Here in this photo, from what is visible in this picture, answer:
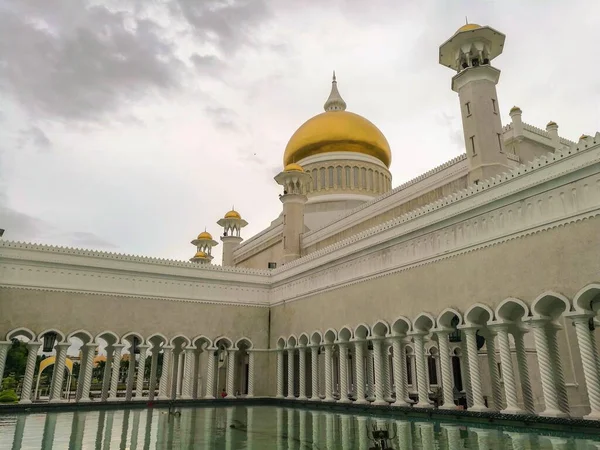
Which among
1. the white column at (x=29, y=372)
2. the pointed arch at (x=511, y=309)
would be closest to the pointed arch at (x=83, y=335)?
the white column at (x=29, y=372)

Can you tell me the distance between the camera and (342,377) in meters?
14.2

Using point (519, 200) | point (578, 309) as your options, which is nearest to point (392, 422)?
point (578, 309)

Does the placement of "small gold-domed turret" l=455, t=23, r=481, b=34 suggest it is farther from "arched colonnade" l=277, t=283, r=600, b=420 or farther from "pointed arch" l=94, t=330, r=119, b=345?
"pointed arch" l=94, t=330, r=119, b=345

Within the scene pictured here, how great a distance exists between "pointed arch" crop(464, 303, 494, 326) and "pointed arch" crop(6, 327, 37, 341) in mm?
11780

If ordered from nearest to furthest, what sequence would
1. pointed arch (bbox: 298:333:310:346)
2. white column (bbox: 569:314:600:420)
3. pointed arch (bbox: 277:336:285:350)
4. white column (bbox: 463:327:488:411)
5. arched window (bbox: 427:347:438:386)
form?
white column (bbox: 569:314:600:420) → white column (bbox: 463:327:488:411) → pointed arch (bbox: 298:333:310:346) → pointed arch (bbox: 277:336:285:350) → arched window (bbox: 427:347:438:386)

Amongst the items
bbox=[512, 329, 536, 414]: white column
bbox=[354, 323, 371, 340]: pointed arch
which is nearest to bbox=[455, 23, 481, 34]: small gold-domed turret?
bbox=[512, 329, 536, 414]: white column

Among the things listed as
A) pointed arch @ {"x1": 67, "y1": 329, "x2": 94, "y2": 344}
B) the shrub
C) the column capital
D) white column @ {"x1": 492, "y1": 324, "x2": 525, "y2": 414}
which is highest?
pointed arch @ {"x1": 67, "y1": 329, "x2": 94, "y2": 344}

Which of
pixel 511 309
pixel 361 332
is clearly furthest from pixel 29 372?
pixel 511 309

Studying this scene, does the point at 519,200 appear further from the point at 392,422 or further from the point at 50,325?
the point at 50,325

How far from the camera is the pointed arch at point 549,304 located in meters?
8.77

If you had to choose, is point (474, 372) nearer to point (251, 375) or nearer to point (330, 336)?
point (330, 336)

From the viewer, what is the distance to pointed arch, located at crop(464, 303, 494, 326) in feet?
33.4

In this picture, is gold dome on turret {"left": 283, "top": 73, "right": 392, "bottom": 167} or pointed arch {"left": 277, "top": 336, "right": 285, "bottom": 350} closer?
pointed arch {"left": 277, "top": 336, "right": 285, "bottom": 350}

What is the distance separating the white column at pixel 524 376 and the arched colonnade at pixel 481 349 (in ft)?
0.06
